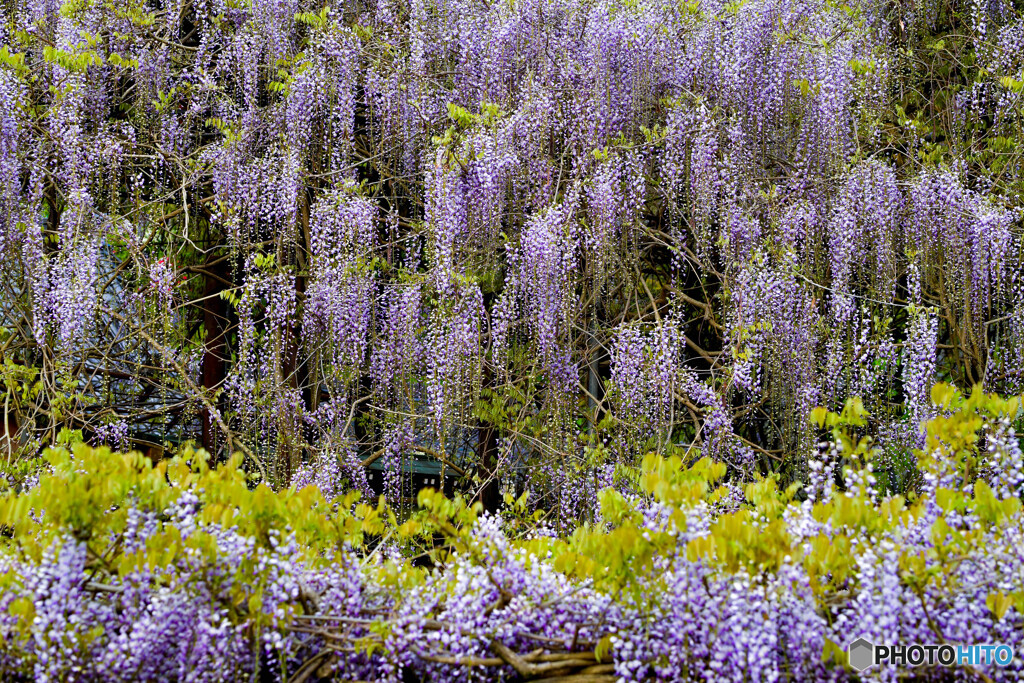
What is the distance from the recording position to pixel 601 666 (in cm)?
179

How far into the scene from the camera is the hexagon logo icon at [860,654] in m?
1.58

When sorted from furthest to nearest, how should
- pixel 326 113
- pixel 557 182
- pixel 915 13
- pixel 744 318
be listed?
1. pixel 915 13
2. pixel 326 113
3. pixel 557 182
4. pixel 744 318

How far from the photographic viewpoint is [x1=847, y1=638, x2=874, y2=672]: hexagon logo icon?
1.58 m

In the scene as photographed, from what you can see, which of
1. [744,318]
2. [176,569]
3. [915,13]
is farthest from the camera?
[915,13]

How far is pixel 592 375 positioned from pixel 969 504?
8.44 ft

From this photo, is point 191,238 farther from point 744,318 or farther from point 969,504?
point 969,504

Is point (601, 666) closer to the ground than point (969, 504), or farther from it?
closer to the ground

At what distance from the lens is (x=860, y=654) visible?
159 centimetres

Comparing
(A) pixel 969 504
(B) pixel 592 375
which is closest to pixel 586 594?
(A) pixel 969 504

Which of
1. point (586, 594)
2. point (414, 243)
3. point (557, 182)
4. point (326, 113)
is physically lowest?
point (586, 594)

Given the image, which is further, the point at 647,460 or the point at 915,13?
the point at 915,13

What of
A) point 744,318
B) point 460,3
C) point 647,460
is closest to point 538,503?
point 744,318

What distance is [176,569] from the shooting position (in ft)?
5.67

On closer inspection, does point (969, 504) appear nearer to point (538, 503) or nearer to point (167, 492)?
point (167, 492)
